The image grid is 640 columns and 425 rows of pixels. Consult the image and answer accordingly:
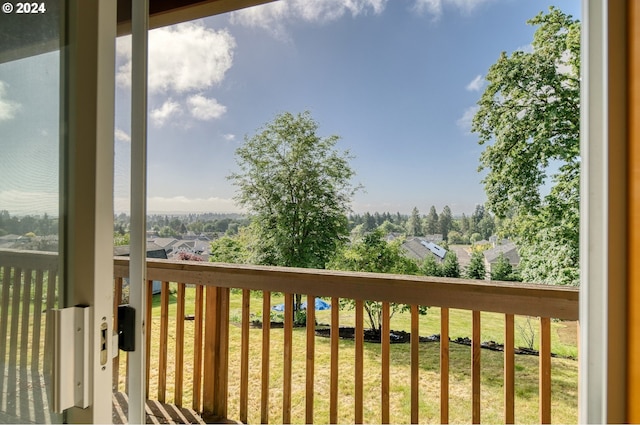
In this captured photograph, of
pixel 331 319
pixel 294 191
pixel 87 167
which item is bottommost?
pixel 331 319

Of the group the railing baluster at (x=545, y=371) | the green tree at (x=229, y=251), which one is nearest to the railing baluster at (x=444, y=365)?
the railing baluster at (x=545, y=371)

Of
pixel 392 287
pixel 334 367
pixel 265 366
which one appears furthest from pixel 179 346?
pixel 392 287

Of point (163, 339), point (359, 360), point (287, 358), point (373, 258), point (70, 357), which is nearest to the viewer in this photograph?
point (70, 357)

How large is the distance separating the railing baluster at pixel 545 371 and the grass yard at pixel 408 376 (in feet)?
0.85

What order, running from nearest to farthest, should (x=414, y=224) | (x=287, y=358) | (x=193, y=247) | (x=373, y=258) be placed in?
(x=287, y=358)
(x=414, y=224)
(x=373, y=258)
(x=193, y=247)

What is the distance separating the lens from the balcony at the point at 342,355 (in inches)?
58.2

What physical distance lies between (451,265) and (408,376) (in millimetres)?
750

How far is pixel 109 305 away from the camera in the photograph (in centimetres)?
64

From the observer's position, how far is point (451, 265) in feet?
7.27

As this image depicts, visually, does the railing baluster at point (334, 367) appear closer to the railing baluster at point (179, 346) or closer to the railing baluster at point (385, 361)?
the railing baluster at point (385, 361)

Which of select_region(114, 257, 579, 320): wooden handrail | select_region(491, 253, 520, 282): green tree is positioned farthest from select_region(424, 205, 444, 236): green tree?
select_region(114, 257, 579, 320): wooden handrail

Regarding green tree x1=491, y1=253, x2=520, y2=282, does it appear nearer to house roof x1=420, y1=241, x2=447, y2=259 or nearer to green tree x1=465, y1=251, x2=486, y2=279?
green tree x1=465, y1=251, x2=486, y2=279

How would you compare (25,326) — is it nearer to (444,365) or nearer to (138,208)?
(138,208)

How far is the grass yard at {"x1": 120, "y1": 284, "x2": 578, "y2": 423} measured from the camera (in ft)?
5.65
